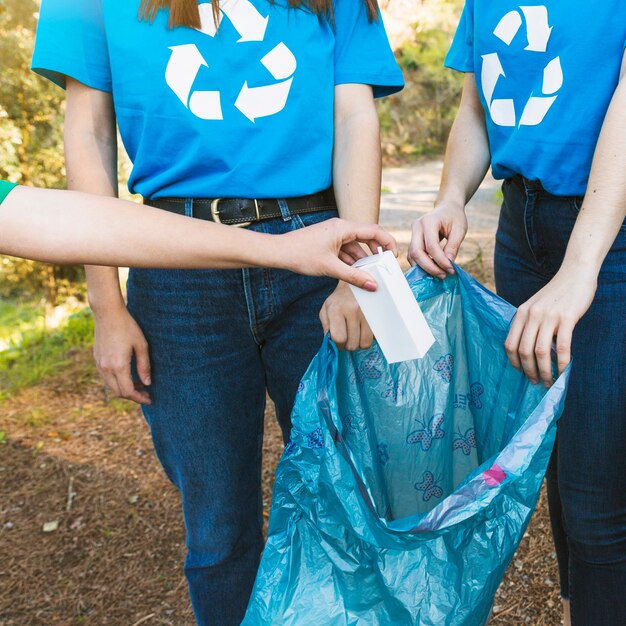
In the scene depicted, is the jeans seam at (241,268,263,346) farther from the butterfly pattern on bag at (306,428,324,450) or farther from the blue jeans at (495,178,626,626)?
the blue jeans at (495,178,626,626)

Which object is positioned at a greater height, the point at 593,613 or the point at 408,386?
the point at 408,386

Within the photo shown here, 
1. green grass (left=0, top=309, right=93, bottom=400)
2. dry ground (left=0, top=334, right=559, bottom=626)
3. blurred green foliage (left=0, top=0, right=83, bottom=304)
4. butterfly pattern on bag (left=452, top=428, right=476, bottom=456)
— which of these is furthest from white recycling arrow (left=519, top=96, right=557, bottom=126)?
blurred green foliage (left=0, top=0, right=83, bottom=304)

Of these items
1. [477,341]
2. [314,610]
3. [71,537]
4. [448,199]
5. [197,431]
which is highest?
[448,199]

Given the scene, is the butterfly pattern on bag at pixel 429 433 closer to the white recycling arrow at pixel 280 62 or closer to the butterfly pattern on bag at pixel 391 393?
the butterfly pattern on bag at pixel 391 393

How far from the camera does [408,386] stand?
1.39m

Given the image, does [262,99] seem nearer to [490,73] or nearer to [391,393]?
[490,73]

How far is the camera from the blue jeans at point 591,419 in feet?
4.13

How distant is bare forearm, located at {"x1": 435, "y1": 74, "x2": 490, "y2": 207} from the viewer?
60.1 inches

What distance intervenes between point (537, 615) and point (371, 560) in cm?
121

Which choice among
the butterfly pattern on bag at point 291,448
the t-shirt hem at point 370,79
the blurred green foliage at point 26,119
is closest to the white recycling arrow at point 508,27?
the t-shirt hem at point 370,79

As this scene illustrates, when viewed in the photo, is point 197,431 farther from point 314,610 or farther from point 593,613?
point 593,613

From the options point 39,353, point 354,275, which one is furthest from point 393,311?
point 39,353

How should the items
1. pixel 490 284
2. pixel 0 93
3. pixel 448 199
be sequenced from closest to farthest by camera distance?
pixel 448 199
pixel 490 284
pixel 0 93

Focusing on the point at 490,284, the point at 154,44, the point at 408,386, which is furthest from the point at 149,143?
the point at 490,284
